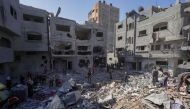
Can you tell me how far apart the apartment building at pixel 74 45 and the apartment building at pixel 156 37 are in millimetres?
4971

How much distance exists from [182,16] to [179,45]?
381 centimetres

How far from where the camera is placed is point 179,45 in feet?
69.5

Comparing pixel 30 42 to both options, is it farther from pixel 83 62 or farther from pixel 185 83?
pixel 185 83

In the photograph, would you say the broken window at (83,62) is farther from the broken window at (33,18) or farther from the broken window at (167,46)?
the broken window at (167,46)

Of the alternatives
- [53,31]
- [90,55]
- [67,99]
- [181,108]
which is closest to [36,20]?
[53,31]

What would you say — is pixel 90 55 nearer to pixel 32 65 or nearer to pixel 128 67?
pixel 128 67

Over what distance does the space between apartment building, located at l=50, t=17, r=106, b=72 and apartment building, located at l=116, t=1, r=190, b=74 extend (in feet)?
16.3

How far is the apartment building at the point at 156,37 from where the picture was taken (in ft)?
69.1

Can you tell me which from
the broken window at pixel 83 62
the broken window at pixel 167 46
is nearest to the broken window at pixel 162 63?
the broken window at pixel 167 46

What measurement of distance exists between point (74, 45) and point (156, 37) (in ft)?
47.9

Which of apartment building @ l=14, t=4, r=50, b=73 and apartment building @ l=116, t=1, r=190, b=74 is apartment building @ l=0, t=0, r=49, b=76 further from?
apartment building @ l=116, t=1, r=190, b=74

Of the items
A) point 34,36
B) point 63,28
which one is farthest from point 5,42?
point 63,28

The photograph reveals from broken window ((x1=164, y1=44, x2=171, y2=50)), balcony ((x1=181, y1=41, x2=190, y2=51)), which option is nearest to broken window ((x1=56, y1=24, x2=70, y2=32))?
broken window ((x1=164, y1=44, x2=171, y2=50))

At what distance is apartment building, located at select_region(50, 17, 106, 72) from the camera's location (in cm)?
2850
